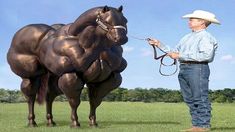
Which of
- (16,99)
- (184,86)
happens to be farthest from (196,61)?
(16,99)

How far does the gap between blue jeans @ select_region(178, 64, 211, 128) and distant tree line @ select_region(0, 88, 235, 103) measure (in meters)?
20.2

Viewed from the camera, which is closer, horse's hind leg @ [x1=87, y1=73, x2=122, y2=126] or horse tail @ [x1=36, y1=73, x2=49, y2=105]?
horse's hind leg @ [x1=87, y1=73, x2=122, y2=126]

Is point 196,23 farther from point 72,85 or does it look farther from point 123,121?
point 123,121

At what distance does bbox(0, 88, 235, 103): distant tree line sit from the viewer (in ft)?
89.7

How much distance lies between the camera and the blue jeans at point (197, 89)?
717cm

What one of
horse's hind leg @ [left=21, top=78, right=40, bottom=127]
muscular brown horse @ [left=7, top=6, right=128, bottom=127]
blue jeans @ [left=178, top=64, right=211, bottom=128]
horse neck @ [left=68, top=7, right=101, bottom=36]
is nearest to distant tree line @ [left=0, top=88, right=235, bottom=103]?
horse's hind leg @ [left=21, top=78, right=40, bottom=127]

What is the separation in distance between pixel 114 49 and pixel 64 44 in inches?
35.9

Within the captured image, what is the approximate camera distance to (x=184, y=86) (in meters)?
7.41

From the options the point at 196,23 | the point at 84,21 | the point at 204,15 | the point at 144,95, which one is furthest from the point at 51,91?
the point at 144,95

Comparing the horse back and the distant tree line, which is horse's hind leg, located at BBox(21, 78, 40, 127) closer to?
the horse back

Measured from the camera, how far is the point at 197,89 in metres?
7.18

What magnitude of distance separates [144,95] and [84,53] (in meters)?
21.5

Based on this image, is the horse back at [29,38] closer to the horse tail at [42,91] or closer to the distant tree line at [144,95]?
the horse tail at [42,91]

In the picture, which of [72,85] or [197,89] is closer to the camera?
[197,89]
